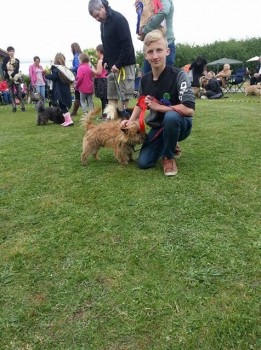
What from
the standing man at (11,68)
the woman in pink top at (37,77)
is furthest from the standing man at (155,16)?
the woman in pink top at (37,77)

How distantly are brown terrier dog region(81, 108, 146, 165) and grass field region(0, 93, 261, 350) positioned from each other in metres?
0.20

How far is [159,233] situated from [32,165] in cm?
256

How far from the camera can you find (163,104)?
11.6ft

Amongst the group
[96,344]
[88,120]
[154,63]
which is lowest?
[96,344]

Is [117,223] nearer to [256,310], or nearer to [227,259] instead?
[227,259]

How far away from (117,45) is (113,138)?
1.75 meters

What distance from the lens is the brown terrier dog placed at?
Result: 12.4 feet

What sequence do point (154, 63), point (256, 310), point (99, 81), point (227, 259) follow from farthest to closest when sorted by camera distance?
point (99, 81) < point (154, 63) < point (227, 259) < point (256, 310)

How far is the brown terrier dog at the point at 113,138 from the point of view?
3787mm

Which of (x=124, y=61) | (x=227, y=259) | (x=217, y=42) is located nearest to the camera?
(x=227, y=259)

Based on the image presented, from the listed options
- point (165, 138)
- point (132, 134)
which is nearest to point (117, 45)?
point (132, 134)

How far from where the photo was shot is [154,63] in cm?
A: 345

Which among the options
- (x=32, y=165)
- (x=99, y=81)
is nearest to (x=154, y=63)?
(x=32, y=165)

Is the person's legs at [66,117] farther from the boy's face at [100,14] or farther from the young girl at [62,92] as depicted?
the boy's face at [100,14]
